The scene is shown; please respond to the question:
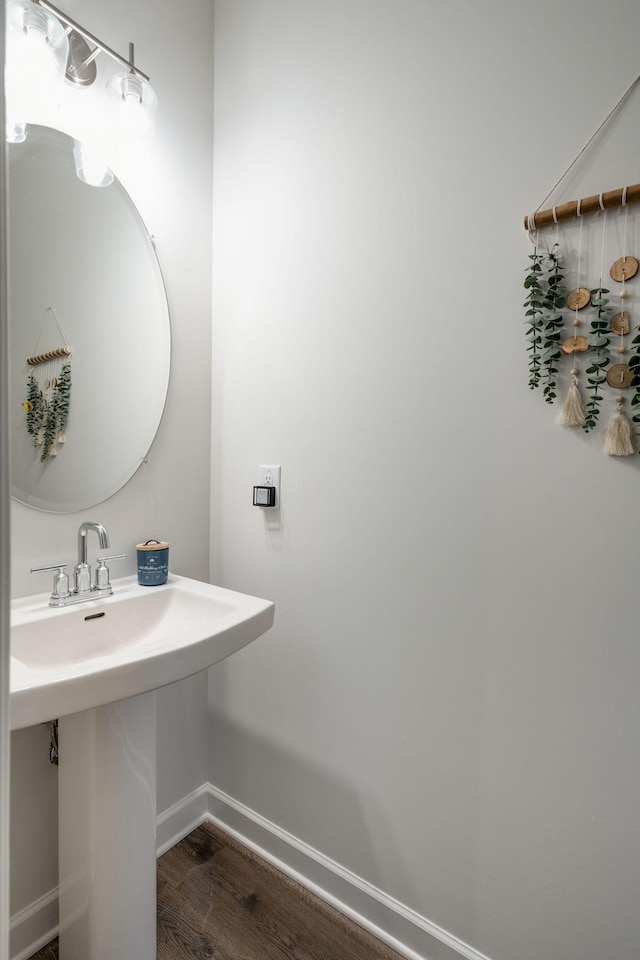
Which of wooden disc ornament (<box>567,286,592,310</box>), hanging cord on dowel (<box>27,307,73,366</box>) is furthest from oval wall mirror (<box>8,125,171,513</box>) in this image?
wooden disc ornament (<box>567,286,592,310</box>)

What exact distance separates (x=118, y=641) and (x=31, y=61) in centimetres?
131

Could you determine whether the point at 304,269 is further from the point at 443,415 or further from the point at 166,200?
the point at 443,415

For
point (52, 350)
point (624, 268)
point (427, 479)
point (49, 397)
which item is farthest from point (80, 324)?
point (624, 268)

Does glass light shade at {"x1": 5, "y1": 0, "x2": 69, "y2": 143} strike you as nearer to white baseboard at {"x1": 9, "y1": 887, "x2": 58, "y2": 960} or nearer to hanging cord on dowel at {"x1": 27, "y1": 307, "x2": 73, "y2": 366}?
hanging cord on dowel at {"x1": 27, "y1": 307, "x2": 73, "y2": 366}

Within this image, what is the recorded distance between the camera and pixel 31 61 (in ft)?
3.39

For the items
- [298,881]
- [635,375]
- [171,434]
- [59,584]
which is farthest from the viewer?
[171,434]

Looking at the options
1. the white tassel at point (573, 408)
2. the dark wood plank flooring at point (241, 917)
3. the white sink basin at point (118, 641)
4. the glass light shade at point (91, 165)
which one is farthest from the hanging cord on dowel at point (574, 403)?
the dark wood plank flooring at point (241, 917)

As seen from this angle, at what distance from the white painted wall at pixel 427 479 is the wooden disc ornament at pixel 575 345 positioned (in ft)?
0.30

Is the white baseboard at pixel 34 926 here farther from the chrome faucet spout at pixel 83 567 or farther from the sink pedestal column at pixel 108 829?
the chrome faucet spout at pixel 83 567

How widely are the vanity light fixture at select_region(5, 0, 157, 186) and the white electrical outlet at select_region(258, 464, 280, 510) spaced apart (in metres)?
0.86

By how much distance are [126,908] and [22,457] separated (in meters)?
1.03

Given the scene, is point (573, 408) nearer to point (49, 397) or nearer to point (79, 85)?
point (49, 397)

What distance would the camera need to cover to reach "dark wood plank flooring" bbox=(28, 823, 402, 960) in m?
1.20

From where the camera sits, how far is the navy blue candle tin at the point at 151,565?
1328 millimetres
